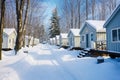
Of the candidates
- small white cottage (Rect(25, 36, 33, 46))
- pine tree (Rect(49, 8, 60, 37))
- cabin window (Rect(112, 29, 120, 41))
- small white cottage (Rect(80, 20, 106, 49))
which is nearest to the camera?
cabin window (Rect(112, 29, 120, 41))

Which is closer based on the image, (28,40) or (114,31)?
(114,31)

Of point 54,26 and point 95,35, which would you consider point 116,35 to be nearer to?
point 95,35

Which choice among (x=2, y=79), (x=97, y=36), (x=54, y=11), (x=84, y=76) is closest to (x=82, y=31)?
(x=97, y=36)

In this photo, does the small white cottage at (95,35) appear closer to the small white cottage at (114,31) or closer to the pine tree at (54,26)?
the small white cottage at (114,31)

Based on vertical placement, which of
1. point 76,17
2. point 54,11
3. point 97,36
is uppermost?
point 54,11

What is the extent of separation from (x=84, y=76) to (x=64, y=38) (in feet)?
158

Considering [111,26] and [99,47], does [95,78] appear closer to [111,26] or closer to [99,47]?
[111,26]

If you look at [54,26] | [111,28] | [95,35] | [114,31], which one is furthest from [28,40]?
[114,31]

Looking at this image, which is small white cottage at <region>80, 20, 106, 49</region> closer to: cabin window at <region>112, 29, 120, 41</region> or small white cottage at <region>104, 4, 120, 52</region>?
small white cottage at <region>104, 4, 120, 52</region>

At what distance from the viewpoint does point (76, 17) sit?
56344mm

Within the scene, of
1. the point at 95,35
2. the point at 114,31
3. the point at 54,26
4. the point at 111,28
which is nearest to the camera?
the point at 114,31

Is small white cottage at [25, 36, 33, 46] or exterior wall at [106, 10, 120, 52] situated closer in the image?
exterior wall at [106, 10, 120, 52]

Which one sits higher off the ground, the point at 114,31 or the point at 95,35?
the point at 114,31

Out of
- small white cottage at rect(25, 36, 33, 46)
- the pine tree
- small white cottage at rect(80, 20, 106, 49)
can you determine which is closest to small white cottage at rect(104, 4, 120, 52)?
small white cottage at rect(80, 20, 106, 49)
